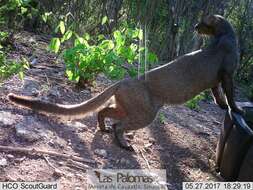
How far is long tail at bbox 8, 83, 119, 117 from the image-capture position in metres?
4.93

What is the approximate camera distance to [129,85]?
5.32 meters

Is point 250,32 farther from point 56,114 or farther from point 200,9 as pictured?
point 56,114

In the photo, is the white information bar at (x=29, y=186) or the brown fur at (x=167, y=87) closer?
the white information bar at (x=29, y=186)

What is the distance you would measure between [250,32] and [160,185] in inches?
304

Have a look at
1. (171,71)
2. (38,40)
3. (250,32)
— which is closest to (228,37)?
(171,71)

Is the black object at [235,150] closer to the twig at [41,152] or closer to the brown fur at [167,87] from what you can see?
the brown fur at [167,87]

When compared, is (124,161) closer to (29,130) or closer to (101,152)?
(101,152)

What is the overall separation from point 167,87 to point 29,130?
170cm

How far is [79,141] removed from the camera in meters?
5.12

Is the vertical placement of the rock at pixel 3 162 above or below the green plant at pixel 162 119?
above

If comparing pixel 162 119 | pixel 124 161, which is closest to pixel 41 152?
pixel 124 161

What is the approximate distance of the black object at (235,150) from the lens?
15.8ft

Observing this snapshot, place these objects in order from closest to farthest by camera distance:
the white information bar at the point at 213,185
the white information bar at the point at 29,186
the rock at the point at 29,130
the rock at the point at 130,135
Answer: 1. the white information bar at the point at 29,186
2. the rock at the point at 29,130
3. the white information bar at the point at 213,185
4. the rock at the point at 130,135

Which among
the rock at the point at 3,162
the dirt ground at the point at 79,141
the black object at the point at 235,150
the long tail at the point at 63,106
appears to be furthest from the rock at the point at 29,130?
the black object at the point at 235,150
